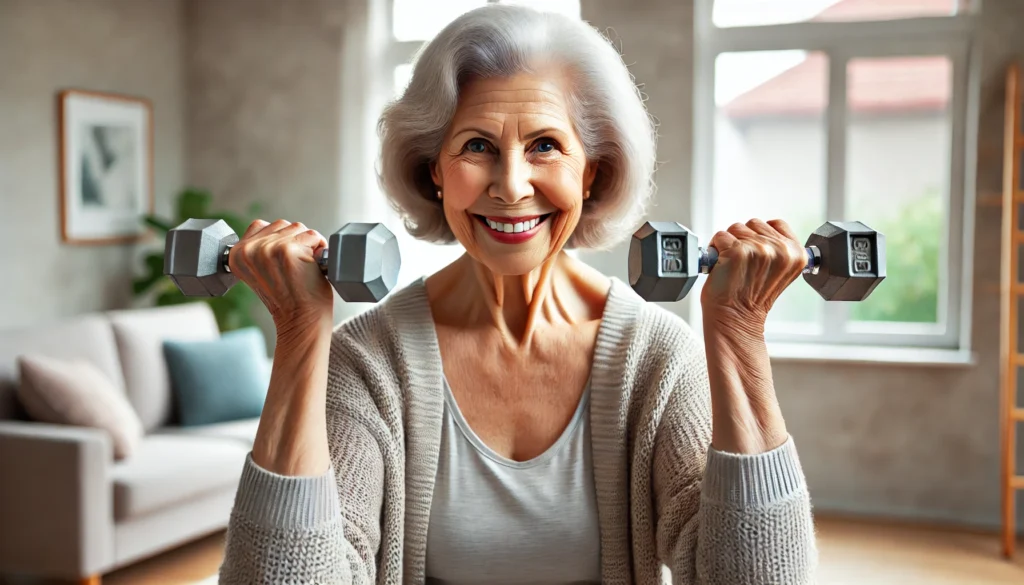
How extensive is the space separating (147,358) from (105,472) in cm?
90

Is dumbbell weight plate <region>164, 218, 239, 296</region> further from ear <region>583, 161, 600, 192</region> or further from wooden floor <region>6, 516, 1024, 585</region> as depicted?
wooden floor <region>6, 516, 1024, 585</region>

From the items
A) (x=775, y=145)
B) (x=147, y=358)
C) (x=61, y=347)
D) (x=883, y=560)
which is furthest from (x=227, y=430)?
(x=775, y=145)

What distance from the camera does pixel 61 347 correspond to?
3725mm

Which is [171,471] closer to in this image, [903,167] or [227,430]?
[227,430]

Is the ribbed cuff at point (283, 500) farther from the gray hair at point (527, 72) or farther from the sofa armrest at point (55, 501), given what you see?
the sofa armrest at point (55, 501)

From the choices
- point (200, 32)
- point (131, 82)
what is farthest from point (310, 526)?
point (200, 32)

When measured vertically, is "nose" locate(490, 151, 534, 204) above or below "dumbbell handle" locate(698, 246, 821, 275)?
above

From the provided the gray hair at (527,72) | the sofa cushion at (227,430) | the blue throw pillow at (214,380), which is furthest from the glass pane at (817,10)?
the gray hair at (527,72)

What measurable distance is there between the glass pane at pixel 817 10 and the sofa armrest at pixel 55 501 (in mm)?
3467

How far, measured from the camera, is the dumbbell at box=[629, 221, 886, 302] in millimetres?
1041

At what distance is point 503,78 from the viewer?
3.98ft

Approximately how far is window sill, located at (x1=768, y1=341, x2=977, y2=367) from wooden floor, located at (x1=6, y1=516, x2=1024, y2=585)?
0.76 meters

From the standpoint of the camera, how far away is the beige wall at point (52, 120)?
14.9 feet

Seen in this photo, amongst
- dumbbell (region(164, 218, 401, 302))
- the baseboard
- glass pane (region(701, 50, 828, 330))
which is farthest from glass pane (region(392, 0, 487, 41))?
dumbbell (region(164, 218, 401, 302))
